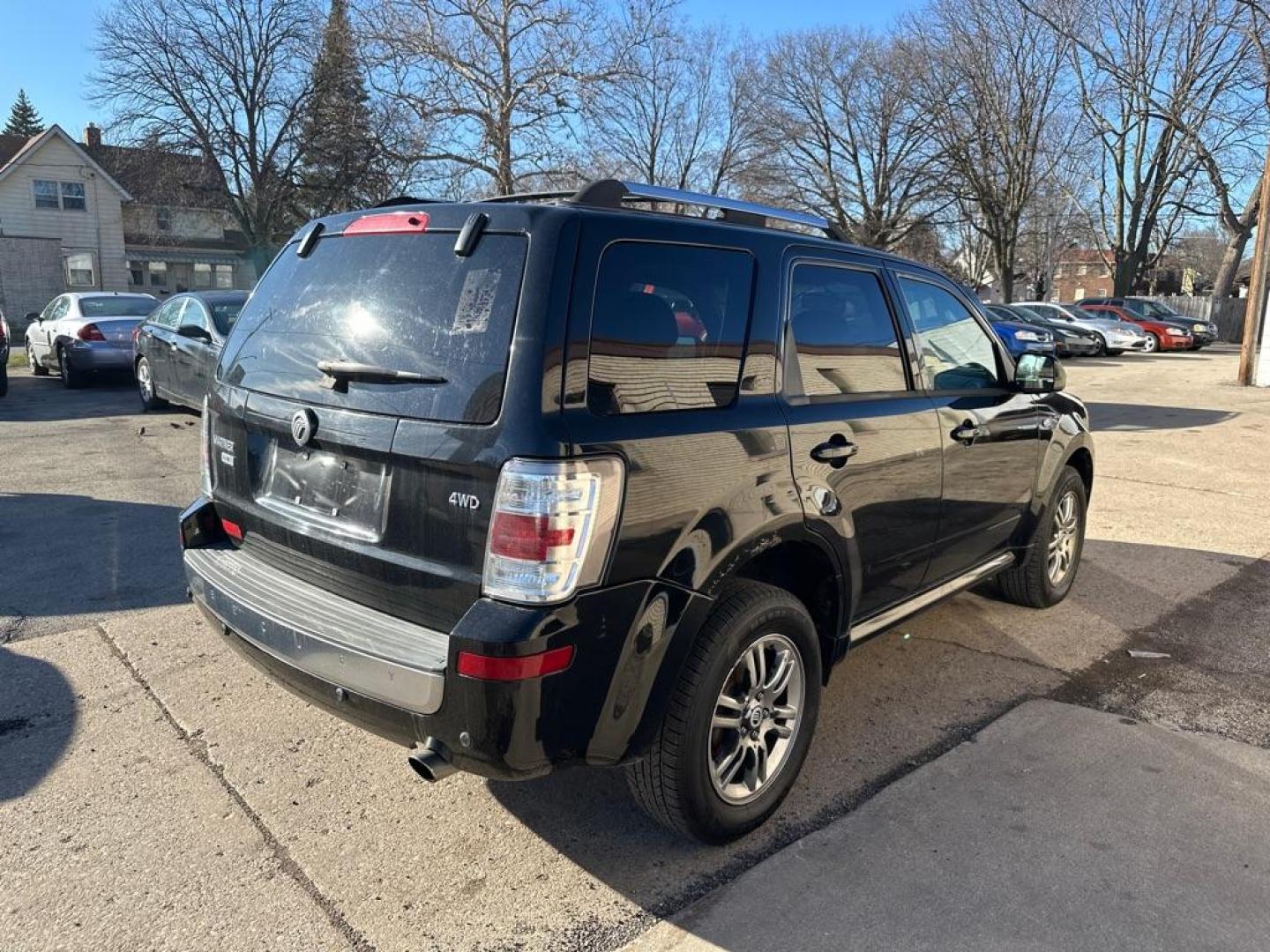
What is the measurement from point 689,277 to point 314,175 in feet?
112

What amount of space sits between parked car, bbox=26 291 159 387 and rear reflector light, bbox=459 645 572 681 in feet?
46.4

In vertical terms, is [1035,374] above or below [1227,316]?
below

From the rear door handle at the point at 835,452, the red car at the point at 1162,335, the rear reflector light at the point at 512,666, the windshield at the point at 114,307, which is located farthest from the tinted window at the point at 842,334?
the red car at the point at 1162,335

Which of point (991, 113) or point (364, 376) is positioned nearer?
point (364, 376)

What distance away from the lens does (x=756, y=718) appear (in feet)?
9.58

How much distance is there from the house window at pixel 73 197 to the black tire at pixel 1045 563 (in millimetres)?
44621

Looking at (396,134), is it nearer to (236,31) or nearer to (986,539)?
(236,31)

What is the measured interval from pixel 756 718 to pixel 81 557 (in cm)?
466

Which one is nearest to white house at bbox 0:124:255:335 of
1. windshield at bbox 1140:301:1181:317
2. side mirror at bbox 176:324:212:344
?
side mirror at bbox 176:324:212:344

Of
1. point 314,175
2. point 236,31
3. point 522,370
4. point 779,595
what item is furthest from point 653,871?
point 236,31

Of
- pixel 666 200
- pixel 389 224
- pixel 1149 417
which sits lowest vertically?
pixel 1149 417

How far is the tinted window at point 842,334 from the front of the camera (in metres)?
3.17

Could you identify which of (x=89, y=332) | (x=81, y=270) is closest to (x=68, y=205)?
(x=81, y=270)

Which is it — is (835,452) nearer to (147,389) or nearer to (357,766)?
(357,766)
